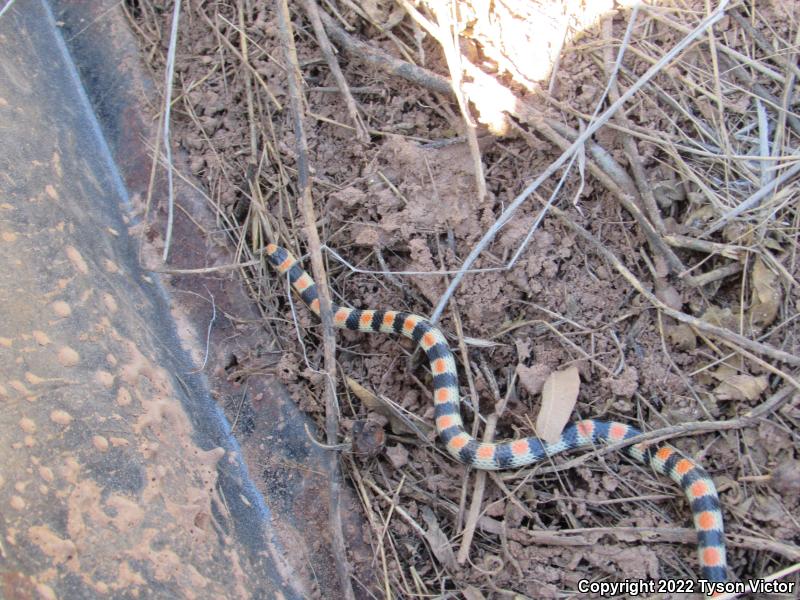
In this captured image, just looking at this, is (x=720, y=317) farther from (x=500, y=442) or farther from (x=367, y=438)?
(x=367, y=438)

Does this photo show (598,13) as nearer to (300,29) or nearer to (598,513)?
(300,29)

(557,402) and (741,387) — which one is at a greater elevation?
(741,387)

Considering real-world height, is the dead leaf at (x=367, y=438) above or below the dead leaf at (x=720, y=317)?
below

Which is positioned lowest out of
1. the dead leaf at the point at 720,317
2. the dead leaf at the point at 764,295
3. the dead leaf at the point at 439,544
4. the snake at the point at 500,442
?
the dead leaf at the point at 439,544

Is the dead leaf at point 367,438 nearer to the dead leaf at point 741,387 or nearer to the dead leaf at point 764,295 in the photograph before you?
the dead leaf at point 741,387

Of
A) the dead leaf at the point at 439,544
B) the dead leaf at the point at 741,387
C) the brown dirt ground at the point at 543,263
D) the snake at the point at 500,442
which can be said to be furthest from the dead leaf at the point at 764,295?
the dead leaf at the point at 439,544

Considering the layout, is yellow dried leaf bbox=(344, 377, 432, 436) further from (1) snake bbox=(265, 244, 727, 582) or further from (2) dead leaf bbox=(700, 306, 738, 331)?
(2) dead leaf bbox=(700, 306, 738, 331)

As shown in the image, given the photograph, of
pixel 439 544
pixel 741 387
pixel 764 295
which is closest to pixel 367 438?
pixel 439 544
